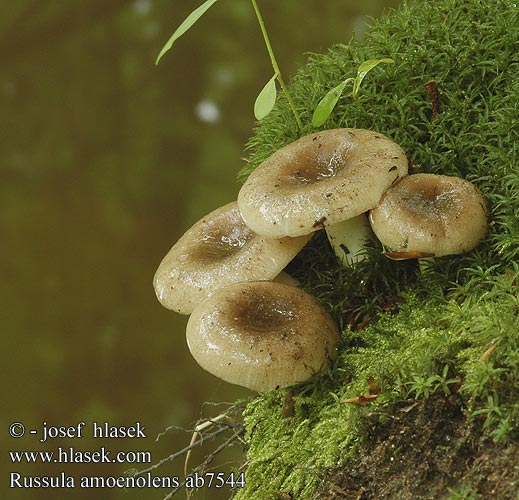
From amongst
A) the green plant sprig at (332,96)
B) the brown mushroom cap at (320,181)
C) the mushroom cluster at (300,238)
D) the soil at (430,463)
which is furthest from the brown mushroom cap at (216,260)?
the soil at (430,463)

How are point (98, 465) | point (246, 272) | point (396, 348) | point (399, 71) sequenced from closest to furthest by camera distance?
point (396, 348)
point (246, 272)
point (399, 71)
point (98, 465)

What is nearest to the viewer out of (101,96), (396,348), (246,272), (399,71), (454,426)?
(454,426)

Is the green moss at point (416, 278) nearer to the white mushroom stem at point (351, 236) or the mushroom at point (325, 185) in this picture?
the white mushroom stem at point (351, 236)

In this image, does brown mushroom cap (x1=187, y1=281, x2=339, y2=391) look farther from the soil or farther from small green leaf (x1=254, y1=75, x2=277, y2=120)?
small green leaf (x1=254, y1=75, x2=277, y2=120)

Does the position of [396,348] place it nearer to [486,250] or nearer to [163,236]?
[486,250]

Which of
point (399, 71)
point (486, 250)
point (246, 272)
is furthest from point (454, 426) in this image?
point (399, 71)
